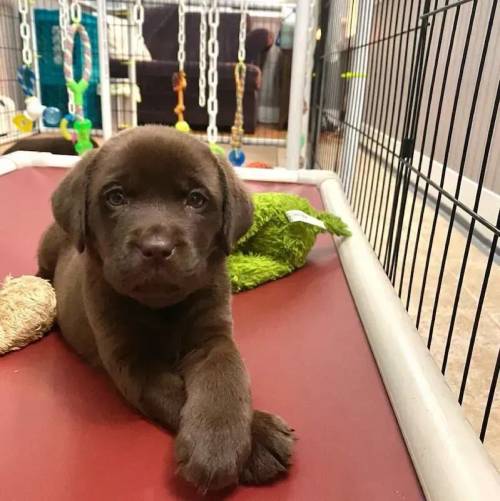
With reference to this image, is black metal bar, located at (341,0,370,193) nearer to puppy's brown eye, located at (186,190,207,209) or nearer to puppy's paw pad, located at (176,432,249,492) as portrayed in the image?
puppy's brown eye, located at (186,190,207,209)

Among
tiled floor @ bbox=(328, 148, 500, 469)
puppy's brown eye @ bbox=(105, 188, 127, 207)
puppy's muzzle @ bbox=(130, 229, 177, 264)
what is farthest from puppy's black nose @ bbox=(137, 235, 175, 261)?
tiled floor @ bbox=(328, 148, 500, 469)

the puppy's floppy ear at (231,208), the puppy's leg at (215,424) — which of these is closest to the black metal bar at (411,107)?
the puppy's floppy ear at (231,208)

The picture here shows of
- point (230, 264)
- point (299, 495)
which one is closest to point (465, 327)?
point (230, 264)

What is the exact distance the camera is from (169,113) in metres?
5.96

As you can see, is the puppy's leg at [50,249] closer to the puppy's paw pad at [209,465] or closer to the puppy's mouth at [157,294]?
the puppy's mouth at [157,294]

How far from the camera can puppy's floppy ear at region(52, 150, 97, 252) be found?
101cm

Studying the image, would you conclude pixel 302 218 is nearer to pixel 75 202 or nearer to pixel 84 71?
pixel 75 202

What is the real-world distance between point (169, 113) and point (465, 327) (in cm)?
471

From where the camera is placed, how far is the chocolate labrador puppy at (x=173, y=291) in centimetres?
83

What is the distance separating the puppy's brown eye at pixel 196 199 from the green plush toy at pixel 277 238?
652 millimetres

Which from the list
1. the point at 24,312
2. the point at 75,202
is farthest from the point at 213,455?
the point at 24,312

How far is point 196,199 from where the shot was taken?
1.01 metres

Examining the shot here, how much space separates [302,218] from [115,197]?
83 centimetres

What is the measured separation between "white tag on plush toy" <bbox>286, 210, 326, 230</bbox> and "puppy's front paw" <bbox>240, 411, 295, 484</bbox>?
89 centimetres
